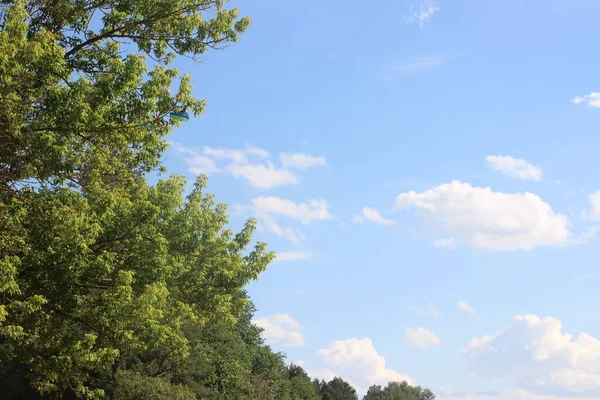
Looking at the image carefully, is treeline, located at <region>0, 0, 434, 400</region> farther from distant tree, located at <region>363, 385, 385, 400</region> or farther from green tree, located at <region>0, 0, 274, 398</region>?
distant tree, located at <region>363, 385, 385, 400</region>

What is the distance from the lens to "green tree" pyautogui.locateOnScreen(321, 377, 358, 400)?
130m

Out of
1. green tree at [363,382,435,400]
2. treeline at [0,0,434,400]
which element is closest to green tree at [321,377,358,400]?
green tree at [363,382,435,400]

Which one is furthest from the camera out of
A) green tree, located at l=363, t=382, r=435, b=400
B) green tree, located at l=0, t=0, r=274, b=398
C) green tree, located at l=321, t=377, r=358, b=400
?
green tree, located at l=363, t=382, r=435, b=400

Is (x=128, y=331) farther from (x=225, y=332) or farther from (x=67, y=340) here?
(x=225, y=332)

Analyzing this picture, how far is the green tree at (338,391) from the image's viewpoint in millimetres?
130125

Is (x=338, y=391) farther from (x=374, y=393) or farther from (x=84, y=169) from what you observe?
(x=84, y=169)

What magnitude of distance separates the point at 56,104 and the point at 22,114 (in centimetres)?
68

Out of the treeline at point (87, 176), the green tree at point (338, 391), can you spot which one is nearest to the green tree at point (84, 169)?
the treeline at point (87, 176)

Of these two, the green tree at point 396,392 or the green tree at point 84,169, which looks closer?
the green tree at point 84,169

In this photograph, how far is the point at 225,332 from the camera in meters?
45.2

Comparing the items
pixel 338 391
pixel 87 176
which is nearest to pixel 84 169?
pixel 87 176

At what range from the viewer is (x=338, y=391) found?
131 m

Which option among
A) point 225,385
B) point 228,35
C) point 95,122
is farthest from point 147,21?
point 225,385

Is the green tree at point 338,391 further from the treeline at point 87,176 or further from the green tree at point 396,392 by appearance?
the treeline at point 87,176
